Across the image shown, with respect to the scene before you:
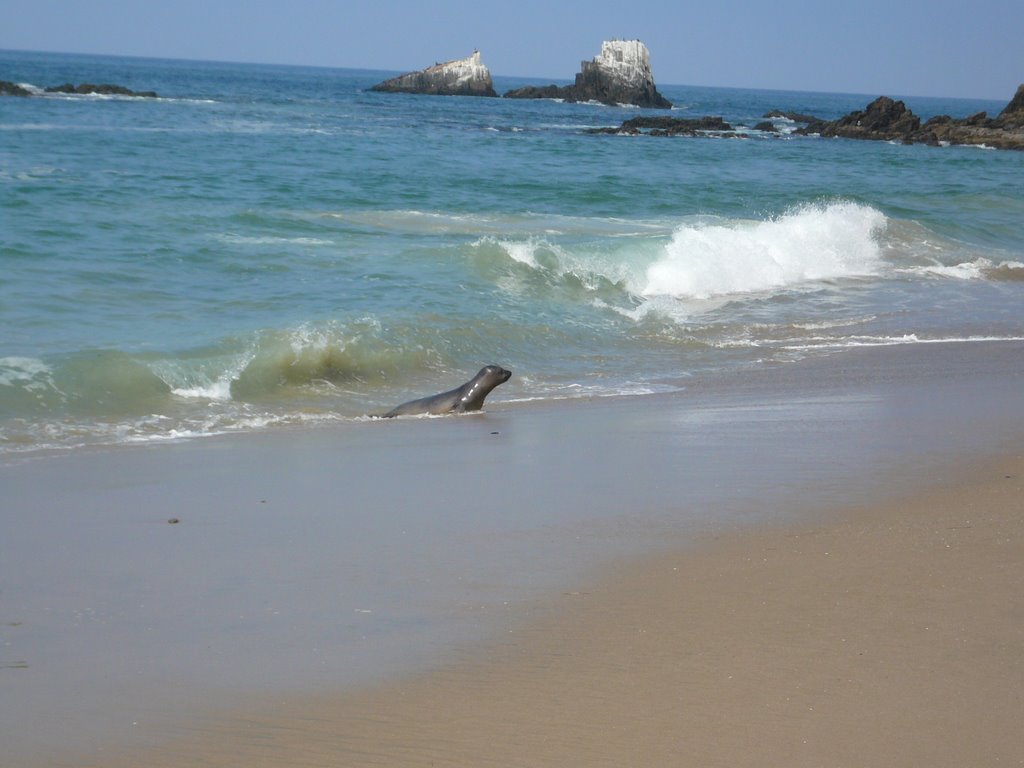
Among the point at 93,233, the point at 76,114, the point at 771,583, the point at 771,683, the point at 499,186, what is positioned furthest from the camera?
the point at 76,114

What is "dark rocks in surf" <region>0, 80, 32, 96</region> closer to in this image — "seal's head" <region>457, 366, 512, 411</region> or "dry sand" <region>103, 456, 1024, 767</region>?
"seal's head" <region>457, 366, 512, 411</region>

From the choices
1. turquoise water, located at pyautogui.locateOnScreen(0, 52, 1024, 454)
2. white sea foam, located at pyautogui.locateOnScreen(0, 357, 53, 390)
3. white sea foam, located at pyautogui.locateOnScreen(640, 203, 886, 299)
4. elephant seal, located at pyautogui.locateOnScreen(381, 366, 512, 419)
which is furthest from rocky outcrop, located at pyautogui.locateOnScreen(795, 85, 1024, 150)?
white sea foam, located at pyautogui.locateOnScreen(0, 357, 53, 390)

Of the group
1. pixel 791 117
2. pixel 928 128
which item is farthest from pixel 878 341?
pixel 791 117

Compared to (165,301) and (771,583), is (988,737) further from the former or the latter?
(165,301)

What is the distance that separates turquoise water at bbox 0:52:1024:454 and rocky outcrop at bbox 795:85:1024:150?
21.9 m

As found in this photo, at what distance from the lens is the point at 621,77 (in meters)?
84.2

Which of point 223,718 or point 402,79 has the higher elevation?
point 402,79

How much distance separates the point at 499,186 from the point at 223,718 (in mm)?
20165

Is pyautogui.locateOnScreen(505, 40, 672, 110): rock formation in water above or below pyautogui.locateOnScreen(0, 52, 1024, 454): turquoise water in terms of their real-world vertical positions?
above

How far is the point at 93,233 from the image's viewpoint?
13438mm

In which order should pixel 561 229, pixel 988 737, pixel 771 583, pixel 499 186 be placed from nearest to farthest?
pixel 988 737 < pixel 771 583 < pixel 561 229 < pixel 499 186

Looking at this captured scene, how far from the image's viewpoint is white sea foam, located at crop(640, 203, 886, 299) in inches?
559

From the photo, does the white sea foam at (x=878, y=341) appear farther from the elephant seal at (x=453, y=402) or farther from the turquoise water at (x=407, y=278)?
Result: the elephant seal at (x=453, y=402)

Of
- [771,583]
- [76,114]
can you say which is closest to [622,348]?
[771,583]
